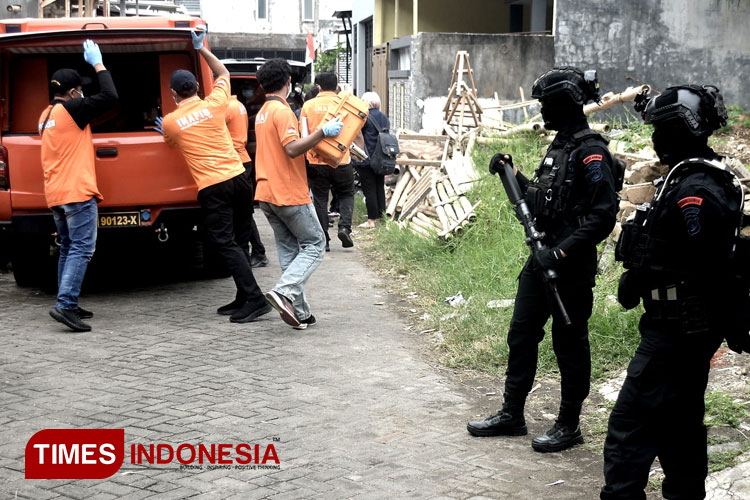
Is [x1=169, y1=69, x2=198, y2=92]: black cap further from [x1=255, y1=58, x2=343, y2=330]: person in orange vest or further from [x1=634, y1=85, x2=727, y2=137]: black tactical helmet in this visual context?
[x1=634, y1=85, x2=727, y2=137]: black tactical helmet

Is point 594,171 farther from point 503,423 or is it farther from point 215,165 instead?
point 215,165

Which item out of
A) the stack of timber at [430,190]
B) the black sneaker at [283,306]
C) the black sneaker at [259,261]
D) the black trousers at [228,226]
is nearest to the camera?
the black sneaker at [283,306]

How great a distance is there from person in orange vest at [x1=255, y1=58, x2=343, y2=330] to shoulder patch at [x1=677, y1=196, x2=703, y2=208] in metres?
4.04

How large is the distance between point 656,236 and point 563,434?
165cm

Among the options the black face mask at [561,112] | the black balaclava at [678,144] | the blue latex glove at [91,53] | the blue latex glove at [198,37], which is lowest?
the black balaclava at [678,144]

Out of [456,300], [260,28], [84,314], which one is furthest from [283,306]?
[260,28]

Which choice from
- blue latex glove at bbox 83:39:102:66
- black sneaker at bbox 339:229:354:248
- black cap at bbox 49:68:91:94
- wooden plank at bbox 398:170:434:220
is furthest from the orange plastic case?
wooden plank at bbox 398:170:434:220

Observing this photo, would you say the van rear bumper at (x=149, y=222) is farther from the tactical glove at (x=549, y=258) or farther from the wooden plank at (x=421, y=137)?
the wooden plank at (x=421, y=137)

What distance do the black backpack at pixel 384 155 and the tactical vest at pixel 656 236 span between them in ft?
27.8

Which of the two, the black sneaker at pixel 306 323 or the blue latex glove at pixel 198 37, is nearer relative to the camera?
the black sneaker at pixel 306 323

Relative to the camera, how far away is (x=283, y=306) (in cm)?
718

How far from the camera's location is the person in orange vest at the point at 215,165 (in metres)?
7.56

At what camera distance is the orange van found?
803cm

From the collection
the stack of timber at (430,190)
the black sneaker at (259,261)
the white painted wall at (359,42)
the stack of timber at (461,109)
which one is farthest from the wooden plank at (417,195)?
the white painted wall at (359,42)
